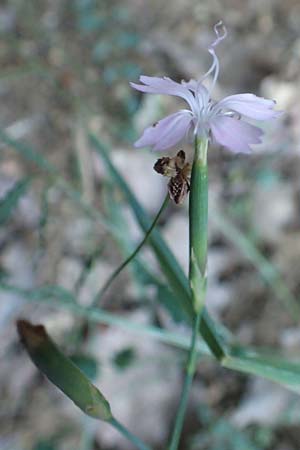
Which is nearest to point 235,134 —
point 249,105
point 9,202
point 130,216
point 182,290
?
point 249,105

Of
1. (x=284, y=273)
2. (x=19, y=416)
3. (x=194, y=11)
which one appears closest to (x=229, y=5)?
(x=194, y=11)

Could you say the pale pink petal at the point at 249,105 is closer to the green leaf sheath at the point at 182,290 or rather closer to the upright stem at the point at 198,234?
the upright stem at the point at 198,234

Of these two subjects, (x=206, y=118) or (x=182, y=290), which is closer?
(x=206, y=118)

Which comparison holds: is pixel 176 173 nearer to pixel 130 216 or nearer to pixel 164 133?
pixel 164 133

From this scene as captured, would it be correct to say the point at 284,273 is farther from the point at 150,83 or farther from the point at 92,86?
the point at 150,83

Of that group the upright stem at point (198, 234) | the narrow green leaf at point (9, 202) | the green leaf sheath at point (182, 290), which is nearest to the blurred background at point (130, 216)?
the narrow green leaf at point (9, 202)
